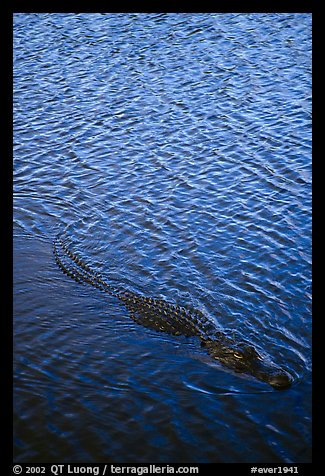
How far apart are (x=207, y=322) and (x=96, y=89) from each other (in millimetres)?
12696

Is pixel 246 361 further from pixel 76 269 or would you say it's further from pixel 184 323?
pixel 76 269

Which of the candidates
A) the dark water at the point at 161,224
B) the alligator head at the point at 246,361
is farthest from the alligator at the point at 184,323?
the dark water at the point at 161,224

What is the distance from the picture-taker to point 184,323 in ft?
40.6

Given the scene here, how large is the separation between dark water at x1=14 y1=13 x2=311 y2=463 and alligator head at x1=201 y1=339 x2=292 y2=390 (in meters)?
0.21

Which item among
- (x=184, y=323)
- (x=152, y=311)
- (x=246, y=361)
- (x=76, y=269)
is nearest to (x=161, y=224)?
(x=76, y=269)
